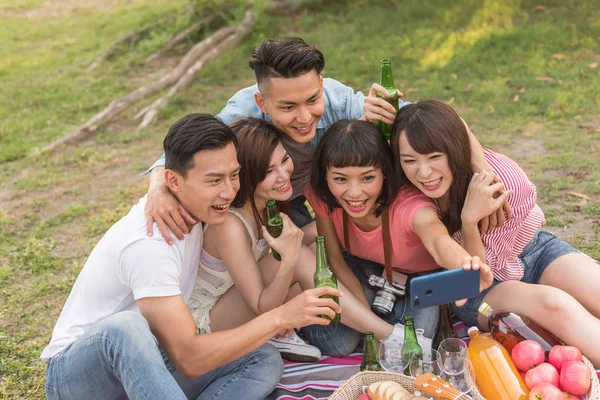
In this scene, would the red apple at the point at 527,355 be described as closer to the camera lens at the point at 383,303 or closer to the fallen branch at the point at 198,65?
the camera lens at the point at 383,303

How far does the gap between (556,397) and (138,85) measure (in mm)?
8572

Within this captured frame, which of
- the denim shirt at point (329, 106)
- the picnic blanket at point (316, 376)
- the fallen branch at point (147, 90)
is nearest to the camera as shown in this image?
the picnic blanket at point (316, 376)

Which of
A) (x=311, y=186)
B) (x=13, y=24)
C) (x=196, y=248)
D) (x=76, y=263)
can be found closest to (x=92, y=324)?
(x=196, y=248)

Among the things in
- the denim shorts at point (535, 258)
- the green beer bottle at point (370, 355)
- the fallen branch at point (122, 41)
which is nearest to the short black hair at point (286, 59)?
the green beer bottle at point (370, 355)

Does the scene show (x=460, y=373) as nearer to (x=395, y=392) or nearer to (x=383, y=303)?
(x=395, y=392)

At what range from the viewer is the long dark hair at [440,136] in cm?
359

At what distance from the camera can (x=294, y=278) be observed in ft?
13.6

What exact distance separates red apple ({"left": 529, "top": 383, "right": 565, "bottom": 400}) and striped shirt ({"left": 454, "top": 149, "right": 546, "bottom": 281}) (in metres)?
0.90

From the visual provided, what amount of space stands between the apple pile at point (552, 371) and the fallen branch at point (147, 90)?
6.73 m

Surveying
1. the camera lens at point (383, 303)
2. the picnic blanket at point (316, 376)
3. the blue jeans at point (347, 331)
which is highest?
the camera lens at point (383, 303)

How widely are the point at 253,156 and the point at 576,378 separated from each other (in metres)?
2.19

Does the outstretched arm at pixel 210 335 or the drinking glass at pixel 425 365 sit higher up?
the outstretched arm at pixel 210 335

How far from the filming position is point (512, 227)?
12.6 ft

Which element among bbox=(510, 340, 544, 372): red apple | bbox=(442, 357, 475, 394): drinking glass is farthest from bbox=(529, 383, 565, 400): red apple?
bbox=(442, 357, 475, 394): drinking glass
